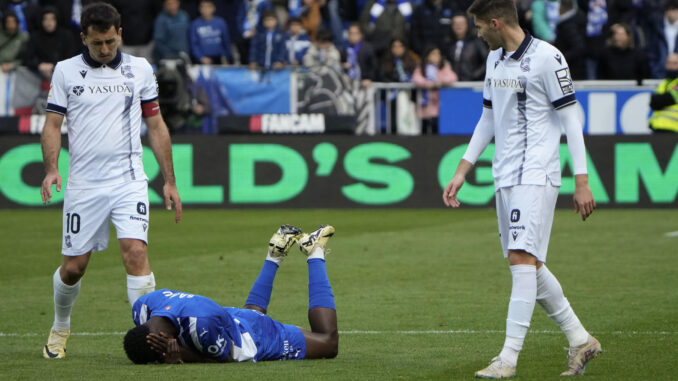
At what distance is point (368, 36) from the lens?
21188mm

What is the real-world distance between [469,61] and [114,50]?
12.8 m

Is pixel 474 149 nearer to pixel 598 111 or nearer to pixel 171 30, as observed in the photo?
pixel 598 111

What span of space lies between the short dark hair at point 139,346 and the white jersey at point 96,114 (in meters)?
1.22

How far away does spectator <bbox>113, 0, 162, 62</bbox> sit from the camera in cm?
2077

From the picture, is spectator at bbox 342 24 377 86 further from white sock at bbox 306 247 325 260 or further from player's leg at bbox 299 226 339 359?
player's leg at bbox 299 226 339 359

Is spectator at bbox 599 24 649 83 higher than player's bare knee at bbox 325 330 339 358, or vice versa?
spectator at bbox 599 24 649 83

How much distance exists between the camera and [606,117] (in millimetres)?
19609

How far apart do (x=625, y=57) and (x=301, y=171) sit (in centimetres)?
557

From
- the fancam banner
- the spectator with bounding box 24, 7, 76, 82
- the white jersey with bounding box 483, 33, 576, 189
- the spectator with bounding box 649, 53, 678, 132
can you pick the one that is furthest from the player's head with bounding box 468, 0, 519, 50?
the spectator with bounding box 24, 7, 76, 82

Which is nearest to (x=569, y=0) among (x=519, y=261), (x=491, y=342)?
(x=491, y=342)

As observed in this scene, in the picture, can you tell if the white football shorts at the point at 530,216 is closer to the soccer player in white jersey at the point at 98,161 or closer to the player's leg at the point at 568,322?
the player's leg at the point at 568,322

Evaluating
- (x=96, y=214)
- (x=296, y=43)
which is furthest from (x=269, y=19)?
(x=96, y=214)

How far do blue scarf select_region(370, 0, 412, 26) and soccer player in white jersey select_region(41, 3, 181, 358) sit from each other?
1380 cm

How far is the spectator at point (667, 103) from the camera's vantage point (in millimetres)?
18156
